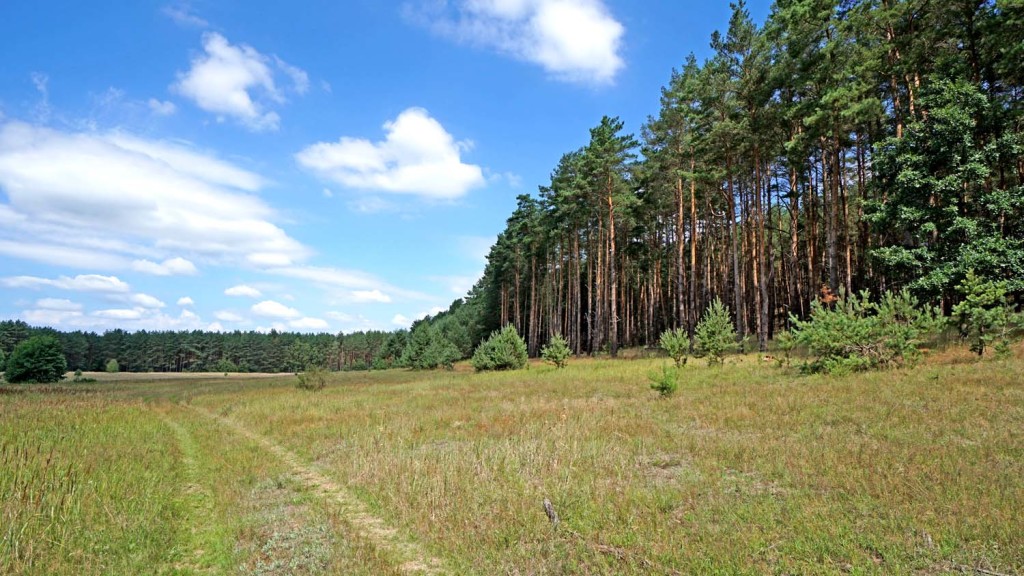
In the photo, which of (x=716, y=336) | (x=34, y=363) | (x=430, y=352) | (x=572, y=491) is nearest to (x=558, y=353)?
(x=716, y=336)

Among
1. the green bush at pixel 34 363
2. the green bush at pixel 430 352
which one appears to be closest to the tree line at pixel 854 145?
the green bush at pixel 430 352

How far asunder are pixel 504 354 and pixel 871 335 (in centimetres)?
2326

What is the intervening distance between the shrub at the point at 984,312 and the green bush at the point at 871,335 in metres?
0.91

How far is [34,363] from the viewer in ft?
153

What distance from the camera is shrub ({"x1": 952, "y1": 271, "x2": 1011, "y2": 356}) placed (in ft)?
48.0

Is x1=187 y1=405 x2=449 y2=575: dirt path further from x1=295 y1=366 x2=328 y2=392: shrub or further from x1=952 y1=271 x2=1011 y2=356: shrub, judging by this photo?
x1=295 y1=366 x2=328 y2=392: shrub

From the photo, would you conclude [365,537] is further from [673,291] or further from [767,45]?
[673,291]

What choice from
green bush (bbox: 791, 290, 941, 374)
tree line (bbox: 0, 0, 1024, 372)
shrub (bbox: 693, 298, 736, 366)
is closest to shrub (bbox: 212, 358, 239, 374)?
tree line (bbox: 0, 0, 1024, 372)

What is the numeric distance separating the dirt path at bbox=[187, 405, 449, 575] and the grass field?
0.14 ft

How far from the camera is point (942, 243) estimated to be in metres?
19.5

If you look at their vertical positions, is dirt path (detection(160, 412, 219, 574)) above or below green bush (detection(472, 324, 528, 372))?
below

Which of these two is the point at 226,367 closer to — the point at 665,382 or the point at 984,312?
the point at 665,382

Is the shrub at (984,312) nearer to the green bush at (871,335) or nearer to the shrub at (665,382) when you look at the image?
the green bush at (871,335)

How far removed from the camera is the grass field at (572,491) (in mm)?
5055
